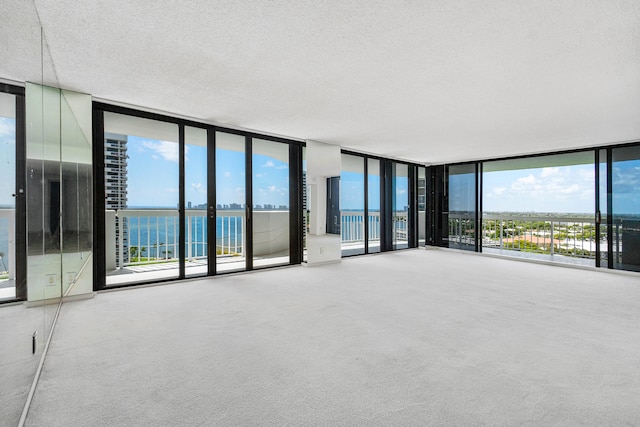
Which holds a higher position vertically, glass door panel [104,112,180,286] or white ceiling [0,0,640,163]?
white ceiling [0,0,640,163]

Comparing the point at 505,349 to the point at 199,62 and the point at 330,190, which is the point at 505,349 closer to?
the point at 199,62

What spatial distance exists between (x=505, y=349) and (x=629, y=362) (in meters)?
0.74

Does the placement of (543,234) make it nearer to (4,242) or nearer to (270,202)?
(270,202)

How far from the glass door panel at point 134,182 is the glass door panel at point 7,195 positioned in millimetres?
2266

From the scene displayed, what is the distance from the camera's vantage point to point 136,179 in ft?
13.3

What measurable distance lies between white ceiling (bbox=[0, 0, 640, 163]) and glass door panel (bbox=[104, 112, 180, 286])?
0.58 metres

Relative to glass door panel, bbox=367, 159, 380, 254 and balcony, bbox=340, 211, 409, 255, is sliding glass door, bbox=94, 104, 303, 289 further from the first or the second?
balcony, bbox=340, 211, 409, 255

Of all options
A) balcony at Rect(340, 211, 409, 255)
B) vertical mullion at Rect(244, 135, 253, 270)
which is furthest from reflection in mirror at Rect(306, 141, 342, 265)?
balcony at Rect(340, 211, 409, 255)

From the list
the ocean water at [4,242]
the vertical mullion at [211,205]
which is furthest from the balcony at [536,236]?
the ocean water at [4,242]

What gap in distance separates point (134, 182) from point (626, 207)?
7.85 m

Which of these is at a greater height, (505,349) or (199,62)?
(199,62)

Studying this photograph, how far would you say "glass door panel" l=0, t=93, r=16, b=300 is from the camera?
1406mm

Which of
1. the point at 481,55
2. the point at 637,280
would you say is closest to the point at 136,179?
the point at 481,55

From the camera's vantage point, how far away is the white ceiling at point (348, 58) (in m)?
1.87
